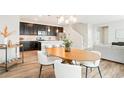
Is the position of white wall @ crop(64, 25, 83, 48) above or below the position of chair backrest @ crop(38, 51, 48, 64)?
above

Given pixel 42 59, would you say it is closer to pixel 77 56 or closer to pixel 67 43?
pixel 67 43

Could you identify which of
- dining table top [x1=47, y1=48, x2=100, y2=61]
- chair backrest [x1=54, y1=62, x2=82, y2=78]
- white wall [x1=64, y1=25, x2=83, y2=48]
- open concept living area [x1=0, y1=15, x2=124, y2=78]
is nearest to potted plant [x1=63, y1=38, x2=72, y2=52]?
open concept living area [x1=0, y1=15, x2=124, y2=78]

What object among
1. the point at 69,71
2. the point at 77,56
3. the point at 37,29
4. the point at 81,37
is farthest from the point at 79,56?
the point at 37,29

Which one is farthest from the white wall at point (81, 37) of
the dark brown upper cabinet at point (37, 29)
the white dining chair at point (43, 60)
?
the dark brown upper cabinet at point (37, 29)

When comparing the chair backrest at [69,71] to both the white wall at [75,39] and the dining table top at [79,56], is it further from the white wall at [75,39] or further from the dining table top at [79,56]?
the white wall at [75,39]

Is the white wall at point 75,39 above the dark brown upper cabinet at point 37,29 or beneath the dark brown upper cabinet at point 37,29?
beneath

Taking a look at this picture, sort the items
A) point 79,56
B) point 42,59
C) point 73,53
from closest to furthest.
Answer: point 79,56, point 73,53, point 42,59

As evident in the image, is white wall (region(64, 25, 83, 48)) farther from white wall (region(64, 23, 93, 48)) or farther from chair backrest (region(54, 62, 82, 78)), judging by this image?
chair backrest (region(54, 62, 82, 78))

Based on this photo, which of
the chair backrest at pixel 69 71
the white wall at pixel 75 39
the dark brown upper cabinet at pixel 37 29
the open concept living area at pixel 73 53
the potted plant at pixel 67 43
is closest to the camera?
the chair backrest at pixel 69 71

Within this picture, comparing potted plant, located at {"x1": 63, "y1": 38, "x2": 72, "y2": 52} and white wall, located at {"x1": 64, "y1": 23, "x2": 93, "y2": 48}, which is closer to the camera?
potted plant, located at {"x1": 63, "y1": 38, "x2": 72, "y2": 52}

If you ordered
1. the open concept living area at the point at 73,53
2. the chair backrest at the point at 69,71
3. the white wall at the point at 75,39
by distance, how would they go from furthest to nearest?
the white wall at the point at 75,39, the open concept living area at the point at 73,53, the chair backrest at the point at 69,71

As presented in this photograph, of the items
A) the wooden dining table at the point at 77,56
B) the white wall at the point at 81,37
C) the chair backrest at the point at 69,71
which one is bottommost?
the chair backrest at the point at 69,71
